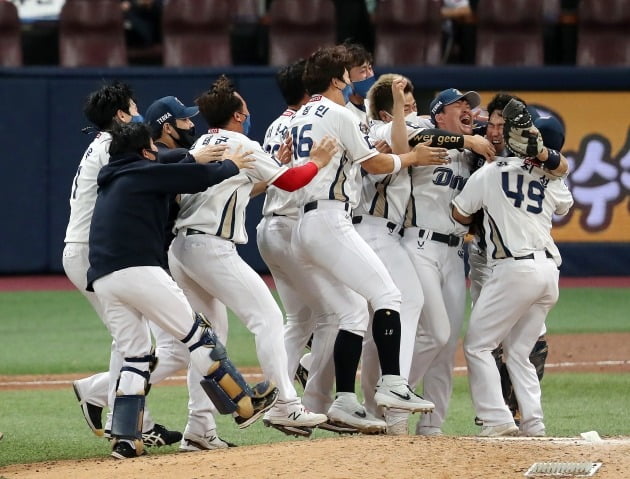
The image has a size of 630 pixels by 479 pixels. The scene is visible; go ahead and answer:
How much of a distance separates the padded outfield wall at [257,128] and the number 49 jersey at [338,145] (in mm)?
7126

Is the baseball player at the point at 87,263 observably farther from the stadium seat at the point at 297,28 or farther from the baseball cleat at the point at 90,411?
the stadium seat at the point at 297,28

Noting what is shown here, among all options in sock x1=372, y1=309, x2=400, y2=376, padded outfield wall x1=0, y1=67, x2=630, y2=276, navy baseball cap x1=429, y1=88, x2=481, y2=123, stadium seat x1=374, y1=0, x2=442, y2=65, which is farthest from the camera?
stadium seat x1=374, y1=0, x2=442, y2=65

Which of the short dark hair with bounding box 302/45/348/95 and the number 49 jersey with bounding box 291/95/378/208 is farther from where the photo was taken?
the short dark hair with bounding box 302/45/348/95

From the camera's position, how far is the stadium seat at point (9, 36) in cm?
1417

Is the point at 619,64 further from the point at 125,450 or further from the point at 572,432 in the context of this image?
the point at 125,450

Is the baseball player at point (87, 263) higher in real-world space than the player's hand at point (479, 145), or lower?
lower

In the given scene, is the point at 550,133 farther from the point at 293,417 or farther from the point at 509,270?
the point at 293,417

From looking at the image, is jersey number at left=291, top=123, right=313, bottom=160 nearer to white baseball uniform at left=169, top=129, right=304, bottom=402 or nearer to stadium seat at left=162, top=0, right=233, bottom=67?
white baseball uniform at left=169, top=129, right=304, bottom=402

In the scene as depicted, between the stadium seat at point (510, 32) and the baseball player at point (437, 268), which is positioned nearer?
the baseball player at point (437, 268)

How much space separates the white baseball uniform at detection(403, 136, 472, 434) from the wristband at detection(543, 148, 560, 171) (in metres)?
0.57

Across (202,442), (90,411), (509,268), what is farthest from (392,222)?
(90,411)

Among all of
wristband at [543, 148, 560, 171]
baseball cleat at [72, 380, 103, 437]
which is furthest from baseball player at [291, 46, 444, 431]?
baseball cleat at [72, 380, 103, 437]

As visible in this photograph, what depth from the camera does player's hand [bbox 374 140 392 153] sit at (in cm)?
707

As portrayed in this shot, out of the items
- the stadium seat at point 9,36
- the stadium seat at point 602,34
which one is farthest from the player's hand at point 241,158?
the stadium seat at point 602,34
